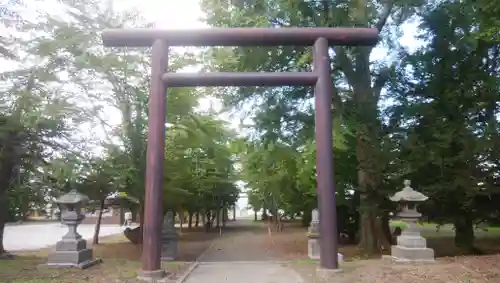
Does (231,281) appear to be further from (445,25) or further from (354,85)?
(445,25)

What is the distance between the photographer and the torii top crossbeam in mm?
8273

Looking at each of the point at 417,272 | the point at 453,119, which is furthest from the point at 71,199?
the point at 453,119

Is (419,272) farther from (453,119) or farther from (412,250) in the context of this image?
(453,119)

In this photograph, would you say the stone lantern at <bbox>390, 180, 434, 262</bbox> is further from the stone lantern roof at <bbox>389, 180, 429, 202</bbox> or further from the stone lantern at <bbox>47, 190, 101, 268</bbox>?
the stone lantern at <bbox>47, 190, 101, 268</bbox>

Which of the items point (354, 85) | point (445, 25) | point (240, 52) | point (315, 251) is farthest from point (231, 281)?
point (445, 25)

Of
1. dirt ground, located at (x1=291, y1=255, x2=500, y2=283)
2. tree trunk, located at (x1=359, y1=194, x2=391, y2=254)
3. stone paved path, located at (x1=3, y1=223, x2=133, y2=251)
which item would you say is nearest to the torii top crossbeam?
dirt ground, located at (x1=291, y1=255, x2=500, y2=283)

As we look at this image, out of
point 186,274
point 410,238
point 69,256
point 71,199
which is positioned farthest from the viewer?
point 71,199

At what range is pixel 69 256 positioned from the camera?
11.1 m

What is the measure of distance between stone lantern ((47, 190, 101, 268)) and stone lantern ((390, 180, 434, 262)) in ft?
29.1

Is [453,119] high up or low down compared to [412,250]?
up

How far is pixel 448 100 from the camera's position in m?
15.1

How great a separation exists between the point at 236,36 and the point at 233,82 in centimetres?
98

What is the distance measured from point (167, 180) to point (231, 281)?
8.95 m

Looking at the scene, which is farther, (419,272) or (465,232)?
(465,232)
